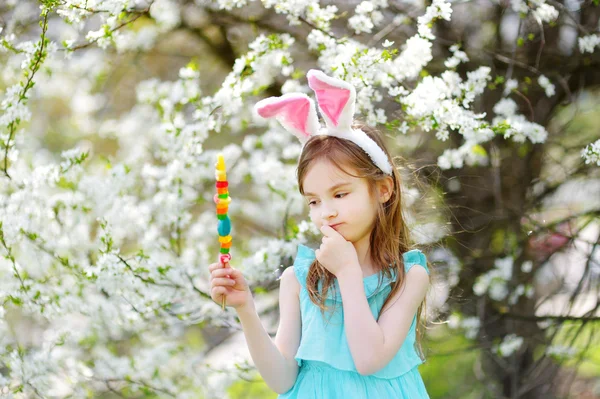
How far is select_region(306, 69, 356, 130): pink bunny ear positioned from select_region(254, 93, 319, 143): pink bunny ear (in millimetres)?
53

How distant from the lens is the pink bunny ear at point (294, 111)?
5.52 ft

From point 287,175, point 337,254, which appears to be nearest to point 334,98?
point 337,254

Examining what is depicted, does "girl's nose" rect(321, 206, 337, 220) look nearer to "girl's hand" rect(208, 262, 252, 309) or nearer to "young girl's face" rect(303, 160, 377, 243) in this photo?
"young girl's face" rect(303, 160, 377, 243)

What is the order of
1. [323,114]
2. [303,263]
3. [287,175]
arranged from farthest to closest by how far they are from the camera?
[287,175]
[303,263]
[323,114]

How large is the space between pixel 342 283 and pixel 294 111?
428mm

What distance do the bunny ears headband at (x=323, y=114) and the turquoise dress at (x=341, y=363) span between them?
27cm

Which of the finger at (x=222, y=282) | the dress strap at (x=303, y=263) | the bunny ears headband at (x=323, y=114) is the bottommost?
the dress strap at (x=303, y=263)

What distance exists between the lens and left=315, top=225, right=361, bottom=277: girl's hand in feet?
5.19

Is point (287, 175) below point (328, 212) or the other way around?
below

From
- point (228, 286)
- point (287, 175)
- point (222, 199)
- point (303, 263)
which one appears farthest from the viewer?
point (287, 175)

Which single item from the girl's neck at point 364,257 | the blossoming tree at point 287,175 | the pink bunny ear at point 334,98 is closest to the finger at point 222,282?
the girl's neck at point 364,257

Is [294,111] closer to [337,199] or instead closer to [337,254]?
[337,199]

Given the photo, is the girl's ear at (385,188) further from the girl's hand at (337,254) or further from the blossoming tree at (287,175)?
the blossoming tree at (287,175)

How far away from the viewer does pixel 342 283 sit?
1567 millimetres
